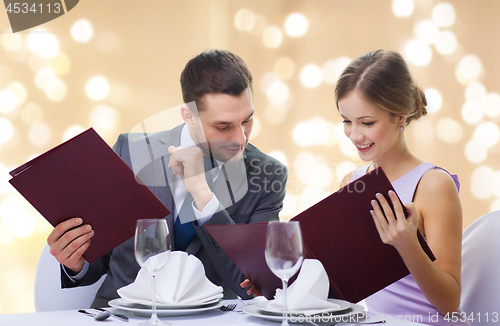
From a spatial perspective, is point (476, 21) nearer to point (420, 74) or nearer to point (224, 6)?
point (420, 74)

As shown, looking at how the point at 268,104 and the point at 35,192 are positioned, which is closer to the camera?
the point at 35,192

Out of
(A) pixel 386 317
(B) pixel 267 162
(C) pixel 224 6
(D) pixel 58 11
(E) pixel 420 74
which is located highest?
(C) pixel 224 6

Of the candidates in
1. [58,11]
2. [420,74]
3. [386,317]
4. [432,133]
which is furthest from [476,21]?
[58,11]

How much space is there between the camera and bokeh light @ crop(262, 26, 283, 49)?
104 inches

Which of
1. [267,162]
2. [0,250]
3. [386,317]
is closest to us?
[386,317]

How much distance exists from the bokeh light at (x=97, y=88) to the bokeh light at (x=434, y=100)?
1672 mm

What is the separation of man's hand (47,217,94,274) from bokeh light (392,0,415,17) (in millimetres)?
2088

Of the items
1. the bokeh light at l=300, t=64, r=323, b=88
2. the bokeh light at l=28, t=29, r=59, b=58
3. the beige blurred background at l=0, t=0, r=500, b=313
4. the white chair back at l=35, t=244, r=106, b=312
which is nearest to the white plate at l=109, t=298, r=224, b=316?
the white chair back at l=35, t=244, r=106, b=312

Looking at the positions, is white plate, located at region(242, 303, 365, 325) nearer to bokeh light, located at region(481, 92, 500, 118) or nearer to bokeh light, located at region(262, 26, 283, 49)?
bokeh light, located at region(481, 92, 500, 118)

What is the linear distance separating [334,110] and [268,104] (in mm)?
400

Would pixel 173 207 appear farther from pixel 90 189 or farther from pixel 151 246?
pixel 151 246

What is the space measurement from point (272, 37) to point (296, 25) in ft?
0.54

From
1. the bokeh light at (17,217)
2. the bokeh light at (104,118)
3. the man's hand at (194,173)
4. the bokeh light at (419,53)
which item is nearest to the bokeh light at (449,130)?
the bokeh light at (419,53)

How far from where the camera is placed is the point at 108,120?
2275 mm
